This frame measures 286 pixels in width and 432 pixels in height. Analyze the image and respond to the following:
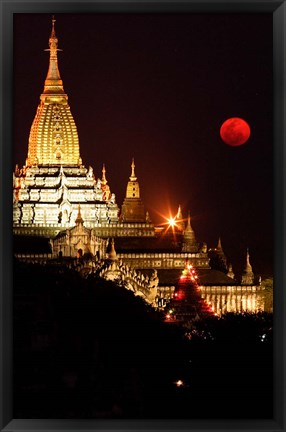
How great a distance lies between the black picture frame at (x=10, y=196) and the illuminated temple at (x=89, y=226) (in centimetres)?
4059

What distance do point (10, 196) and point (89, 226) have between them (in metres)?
56.9

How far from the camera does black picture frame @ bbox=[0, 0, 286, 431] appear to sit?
3136cm

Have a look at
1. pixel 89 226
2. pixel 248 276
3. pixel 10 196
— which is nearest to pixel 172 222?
pixel 89 226

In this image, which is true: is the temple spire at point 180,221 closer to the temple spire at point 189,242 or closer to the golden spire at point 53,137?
the temple spire at point 189,242

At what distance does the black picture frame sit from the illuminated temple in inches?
1598

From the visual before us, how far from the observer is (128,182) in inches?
3396

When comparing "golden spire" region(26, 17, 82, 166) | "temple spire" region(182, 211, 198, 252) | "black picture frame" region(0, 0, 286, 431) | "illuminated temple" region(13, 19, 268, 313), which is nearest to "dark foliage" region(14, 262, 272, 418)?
"black picture frame" region(0, 0, 286, 431)

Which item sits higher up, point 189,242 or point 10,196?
point 189,242

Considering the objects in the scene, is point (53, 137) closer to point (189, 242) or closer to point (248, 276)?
point (189, 242)

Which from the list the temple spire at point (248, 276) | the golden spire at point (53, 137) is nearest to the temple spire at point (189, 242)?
the temple spire at point (248, 276)

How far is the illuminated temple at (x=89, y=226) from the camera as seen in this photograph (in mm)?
78000

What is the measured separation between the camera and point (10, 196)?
31.5m

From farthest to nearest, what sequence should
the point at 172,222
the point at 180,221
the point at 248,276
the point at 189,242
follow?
the point at 172,222 → the point at 180,221 → the point at 189,242 → the point at 248,276

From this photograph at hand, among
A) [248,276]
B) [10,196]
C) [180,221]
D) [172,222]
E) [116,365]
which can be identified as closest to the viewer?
[10,196]
